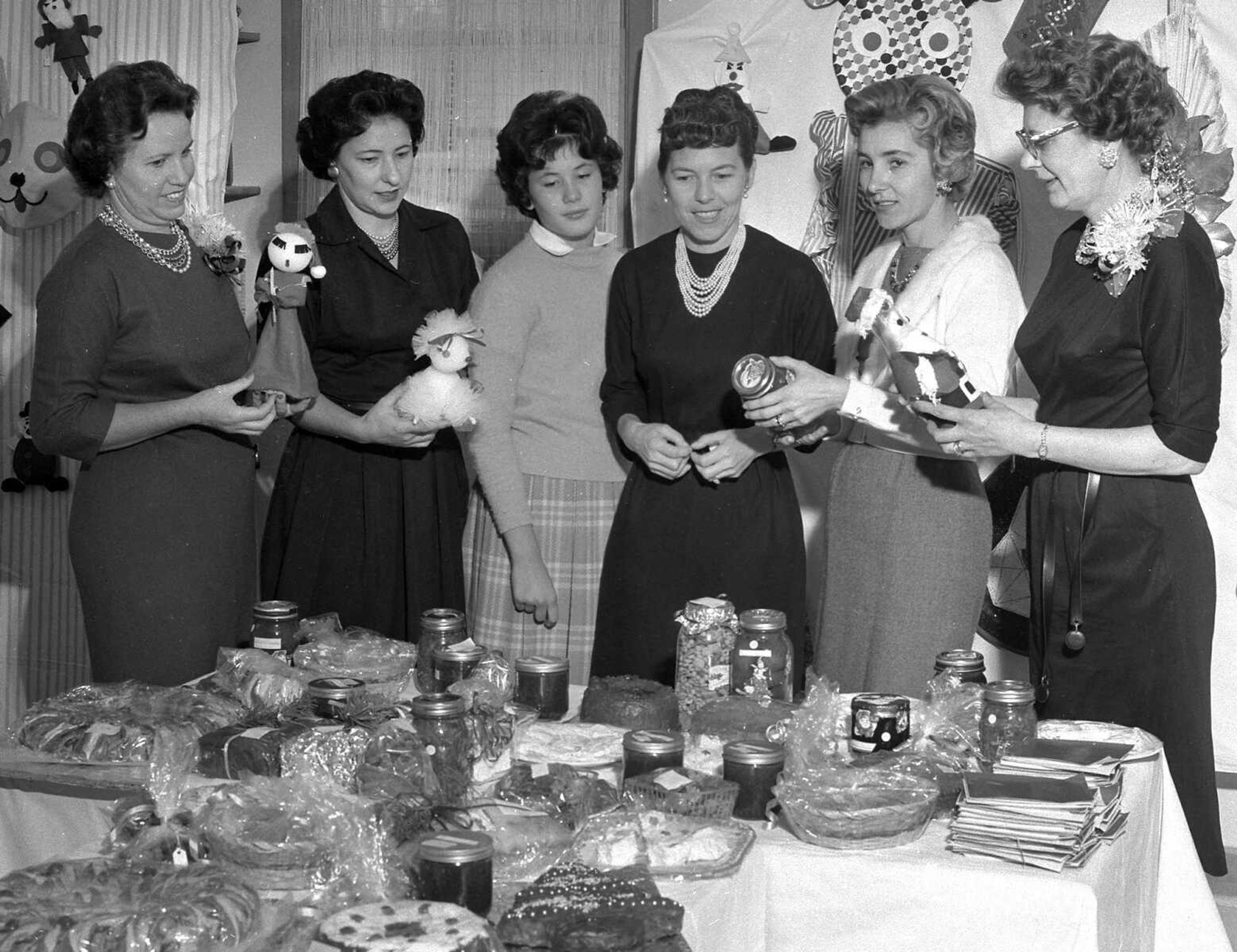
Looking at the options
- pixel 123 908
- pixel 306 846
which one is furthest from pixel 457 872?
pixel 123 908

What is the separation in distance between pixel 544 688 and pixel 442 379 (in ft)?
2.50

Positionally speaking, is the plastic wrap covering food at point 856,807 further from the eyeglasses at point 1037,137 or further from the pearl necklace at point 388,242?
the pearl necklace at point 388,242

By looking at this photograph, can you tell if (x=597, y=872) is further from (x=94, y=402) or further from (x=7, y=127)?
(x=7, y=127)

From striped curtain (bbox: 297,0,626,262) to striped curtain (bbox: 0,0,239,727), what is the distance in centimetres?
26

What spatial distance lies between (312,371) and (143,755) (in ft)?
3.43

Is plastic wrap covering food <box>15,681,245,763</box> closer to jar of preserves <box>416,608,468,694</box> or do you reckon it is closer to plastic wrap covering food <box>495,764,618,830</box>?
jar of preserves <box>416,608,468,694</box>

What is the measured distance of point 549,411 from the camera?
2.60 m

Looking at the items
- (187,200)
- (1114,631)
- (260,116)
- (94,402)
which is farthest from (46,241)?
(1114,631)

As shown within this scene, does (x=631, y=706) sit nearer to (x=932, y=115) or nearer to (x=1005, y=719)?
(x=1005, y=719)

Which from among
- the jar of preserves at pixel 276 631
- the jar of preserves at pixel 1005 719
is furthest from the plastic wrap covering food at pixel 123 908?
the jar of preserves at pixel 1005 719

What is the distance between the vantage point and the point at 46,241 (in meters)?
3.81

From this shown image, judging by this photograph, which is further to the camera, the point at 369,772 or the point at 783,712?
the point at 783,712

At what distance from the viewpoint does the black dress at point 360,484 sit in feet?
8.54

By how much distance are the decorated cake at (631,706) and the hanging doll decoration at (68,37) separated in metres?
2.76
